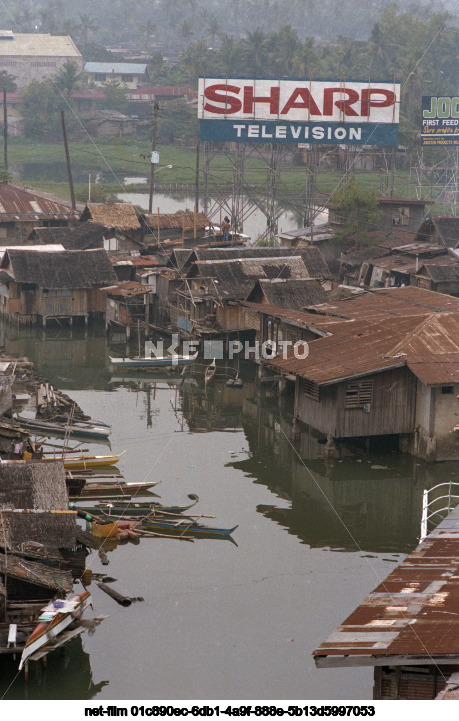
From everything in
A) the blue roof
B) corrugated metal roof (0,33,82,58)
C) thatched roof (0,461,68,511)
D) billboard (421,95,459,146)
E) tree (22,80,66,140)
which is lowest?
thatched roof (0,461,68,511)

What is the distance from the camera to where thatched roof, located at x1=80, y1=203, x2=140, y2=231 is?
52.4m

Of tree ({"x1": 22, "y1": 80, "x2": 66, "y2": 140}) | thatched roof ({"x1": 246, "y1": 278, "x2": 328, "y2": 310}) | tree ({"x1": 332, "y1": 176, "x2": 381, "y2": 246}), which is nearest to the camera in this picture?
thatched roof ({"x1": 246, "y1": 278, "x2": 328, "y2": 310})

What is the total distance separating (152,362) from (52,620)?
2223 centimetres

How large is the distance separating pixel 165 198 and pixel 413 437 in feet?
182

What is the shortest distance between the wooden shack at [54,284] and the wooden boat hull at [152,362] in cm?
694

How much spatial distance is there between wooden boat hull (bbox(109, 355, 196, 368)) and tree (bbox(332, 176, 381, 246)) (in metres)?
18.1

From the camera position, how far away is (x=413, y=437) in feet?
94.7

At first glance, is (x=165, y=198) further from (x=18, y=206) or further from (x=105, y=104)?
(x=105, y=104)

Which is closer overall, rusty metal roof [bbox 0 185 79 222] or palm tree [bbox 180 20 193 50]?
rusty metal roof [bbox 0 185 79 222]

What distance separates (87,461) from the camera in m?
27.3

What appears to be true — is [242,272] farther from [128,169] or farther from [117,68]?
[117,68]

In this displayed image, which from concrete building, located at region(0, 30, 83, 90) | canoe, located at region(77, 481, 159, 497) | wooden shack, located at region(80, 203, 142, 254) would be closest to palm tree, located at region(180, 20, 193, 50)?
concrete building, located at region(0, 30, 83, 90)

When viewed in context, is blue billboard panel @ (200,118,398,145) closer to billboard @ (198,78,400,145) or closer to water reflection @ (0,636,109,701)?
billboard @ (198,78,400,145)
